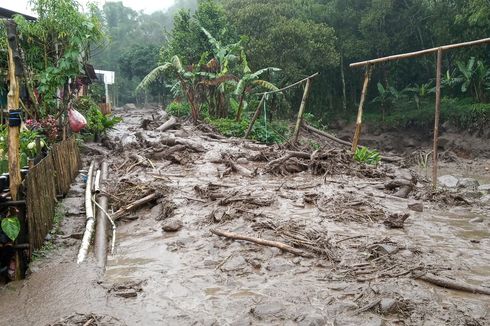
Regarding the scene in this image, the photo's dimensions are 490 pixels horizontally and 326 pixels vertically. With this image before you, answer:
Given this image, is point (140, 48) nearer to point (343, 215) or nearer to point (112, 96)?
point (112, 96)

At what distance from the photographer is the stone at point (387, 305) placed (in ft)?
10.9

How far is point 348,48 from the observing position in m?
23.1

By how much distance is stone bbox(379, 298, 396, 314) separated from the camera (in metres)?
3.32

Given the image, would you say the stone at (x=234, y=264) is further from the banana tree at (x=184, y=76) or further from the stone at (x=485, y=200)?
the banana tree at (x=184, y=76)

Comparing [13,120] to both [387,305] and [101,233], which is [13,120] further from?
[387,305]

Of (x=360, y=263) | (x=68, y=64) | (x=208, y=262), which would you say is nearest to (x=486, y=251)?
(x=360, y=263)

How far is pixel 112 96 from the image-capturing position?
44.3 m

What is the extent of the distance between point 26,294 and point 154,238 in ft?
5.95

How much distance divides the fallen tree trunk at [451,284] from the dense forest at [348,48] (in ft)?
45.7

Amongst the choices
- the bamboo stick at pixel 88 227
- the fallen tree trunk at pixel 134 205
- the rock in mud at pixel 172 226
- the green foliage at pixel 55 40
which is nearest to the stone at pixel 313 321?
the bamboo stick at pixel 88 227

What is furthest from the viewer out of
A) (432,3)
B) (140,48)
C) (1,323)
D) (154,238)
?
(140,48)

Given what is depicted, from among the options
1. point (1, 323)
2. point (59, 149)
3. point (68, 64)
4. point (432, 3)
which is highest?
point (432, 3)

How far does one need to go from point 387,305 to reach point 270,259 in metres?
1.47

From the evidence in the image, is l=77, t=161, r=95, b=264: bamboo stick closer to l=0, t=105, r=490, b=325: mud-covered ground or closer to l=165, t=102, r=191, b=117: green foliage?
l=0, t=105, r=490, b=325: mud-covered ground
